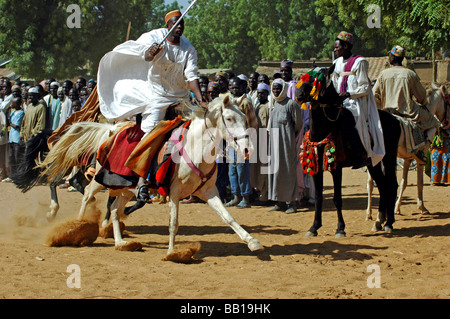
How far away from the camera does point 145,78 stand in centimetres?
890

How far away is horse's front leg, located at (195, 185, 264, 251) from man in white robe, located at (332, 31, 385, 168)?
8.44 feet

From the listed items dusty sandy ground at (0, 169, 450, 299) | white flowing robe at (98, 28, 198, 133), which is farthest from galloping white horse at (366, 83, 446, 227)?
white flowing robe at (98, 28, 198, 133)

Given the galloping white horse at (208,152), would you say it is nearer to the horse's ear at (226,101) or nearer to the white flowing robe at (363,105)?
the horse's ear at (226,101)

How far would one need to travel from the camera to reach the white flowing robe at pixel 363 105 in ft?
31.0

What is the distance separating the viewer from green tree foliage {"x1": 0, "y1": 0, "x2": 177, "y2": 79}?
33031 millimetres

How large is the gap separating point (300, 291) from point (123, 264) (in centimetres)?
235

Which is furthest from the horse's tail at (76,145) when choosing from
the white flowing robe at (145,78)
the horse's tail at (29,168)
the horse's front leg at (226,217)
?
the horse's front leg at (226,217)

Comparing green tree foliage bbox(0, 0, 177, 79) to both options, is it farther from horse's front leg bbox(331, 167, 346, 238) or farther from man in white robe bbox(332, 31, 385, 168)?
horse's front leg bbox(331, 167, 346, 238)

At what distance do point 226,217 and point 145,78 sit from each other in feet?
7.81

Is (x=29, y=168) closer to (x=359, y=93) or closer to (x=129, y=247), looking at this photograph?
(x=129, y=247)

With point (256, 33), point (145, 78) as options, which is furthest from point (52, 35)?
point (145, 78)
